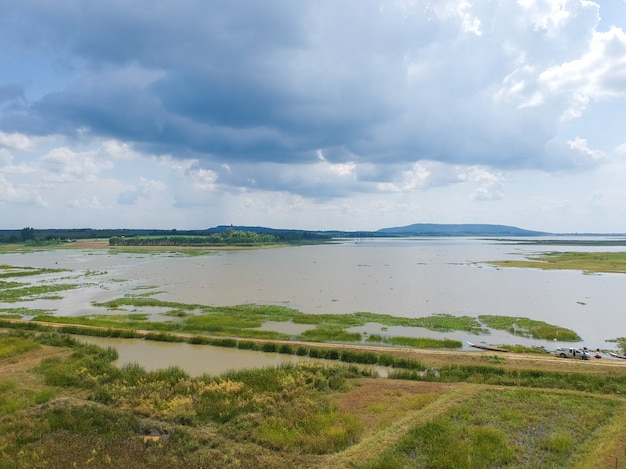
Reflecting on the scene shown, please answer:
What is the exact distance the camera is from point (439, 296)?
39.7 metres

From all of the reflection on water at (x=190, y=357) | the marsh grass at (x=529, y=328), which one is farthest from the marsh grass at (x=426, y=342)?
the reflection on water at (x=190, y=357)

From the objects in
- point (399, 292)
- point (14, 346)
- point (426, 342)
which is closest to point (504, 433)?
point (426, 342)

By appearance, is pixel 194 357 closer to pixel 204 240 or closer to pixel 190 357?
pixel 190 357

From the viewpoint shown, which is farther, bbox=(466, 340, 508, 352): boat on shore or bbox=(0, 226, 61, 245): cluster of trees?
bbox=(0, 226, 61, 245): cluster of trees

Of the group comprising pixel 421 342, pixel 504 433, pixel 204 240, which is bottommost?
pixel 421 342

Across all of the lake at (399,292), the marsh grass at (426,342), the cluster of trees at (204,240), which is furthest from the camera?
the cluster of trees at (204,240)

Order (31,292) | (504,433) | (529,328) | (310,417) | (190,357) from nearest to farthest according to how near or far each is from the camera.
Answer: (504,433)
(310,417)
(190,357)
(529,328)
(31,292)

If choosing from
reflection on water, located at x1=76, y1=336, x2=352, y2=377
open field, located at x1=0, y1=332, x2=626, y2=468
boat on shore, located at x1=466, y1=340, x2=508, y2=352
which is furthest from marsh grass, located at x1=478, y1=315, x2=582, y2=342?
reflection on water, located at x1=76, y1=336, x2=352, y2=377

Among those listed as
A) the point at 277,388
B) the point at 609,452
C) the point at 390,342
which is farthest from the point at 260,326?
the point at 609,452

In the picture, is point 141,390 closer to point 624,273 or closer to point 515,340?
point 515,340

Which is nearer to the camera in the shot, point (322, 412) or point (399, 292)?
point (322, 412)

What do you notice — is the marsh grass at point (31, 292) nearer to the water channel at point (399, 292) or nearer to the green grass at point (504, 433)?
the water channel at point (399, 292)

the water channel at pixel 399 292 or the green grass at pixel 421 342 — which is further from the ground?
the water channel at pixel 399 292

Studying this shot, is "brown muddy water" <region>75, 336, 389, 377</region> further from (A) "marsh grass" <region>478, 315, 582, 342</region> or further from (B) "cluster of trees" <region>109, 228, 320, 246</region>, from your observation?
(B) "cluster of trees" <region>109, 228, 320, 246</region>
